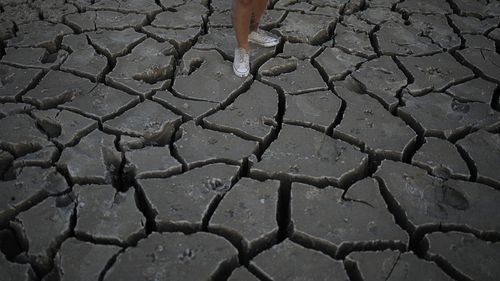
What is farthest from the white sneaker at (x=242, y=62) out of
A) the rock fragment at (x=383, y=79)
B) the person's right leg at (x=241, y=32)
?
the rock fragment at (x=383, y=79)

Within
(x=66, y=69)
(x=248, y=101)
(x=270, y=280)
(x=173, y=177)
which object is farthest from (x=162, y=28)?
(x=270, y=280)

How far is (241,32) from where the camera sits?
267cm

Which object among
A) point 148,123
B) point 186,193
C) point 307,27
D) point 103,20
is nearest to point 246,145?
point 186,193

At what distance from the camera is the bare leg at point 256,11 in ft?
9.09

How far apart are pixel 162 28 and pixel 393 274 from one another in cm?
218

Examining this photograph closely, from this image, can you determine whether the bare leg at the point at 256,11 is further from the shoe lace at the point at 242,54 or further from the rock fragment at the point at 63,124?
the rock fragment at the point at 63,124

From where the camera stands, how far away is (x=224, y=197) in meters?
2.04

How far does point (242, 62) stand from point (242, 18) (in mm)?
251

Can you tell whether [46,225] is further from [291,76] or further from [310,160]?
[291,76]

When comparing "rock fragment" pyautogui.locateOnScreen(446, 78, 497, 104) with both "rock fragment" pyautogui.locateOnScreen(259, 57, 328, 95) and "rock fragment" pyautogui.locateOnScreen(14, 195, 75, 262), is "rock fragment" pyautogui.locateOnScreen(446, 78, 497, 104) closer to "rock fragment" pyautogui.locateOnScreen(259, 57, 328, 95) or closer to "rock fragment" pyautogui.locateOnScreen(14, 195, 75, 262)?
"rock fragment" pyautogui.locateOnScreen(259, 57, 328, 95)

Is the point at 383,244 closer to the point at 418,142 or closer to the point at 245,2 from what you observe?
the point at 418,142

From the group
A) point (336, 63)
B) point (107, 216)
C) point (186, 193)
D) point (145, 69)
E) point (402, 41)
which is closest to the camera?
point (107, 216)

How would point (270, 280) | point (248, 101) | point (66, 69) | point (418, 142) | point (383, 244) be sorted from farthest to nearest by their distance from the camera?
point (66, 69), point (248, 101), point (418, 142), point (383, 244), point (270, 280)

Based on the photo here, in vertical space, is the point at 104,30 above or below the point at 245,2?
below
